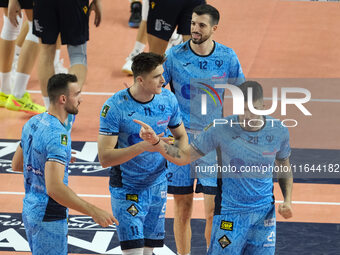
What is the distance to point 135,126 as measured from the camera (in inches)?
251

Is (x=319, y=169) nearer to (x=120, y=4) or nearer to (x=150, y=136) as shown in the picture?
(x=150, y=136)

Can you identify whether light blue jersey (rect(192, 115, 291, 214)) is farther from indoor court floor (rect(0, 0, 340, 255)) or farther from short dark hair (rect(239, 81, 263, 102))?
indoor court floor (rect(0, 0, 340, 255))

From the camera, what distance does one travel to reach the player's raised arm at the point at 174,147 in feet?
19.5

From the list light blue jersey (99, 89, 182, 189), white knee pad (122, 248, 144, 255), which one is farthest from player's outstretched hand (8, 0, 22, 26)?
white knee pad (122, 248, 144, 255)

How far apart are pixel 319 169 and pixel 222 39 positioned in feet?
15.7

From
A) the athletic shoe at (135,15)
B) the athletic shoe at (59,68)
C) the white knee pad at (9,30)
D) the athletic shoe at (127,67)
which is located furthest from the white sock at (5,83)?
the athletic shoe at (135,15)

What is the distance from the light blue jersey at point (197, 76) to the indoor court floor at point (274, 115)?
137cm

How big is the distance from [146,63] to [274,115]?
17.4 feet

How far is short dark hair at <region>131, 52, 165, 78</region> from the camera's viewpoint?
6.33m

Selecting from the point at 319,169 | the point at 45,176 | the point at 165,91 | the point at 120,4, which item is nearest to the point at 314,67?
the point at 319,169

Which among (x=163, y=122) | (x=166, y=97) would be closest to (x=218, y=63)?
(x=166, y=97)

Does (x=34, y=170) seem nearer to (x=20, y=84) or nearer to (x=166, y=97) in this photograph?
(x=166, y=97)

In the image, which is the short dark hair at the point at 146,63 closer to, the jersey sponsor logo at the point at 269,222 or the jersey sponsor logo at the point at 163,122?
the jersey sponsor logo at the point at 163,122

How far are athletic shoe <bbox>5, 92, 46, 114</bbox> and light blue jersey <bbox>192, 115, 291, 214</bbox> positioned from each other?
18.3ft
